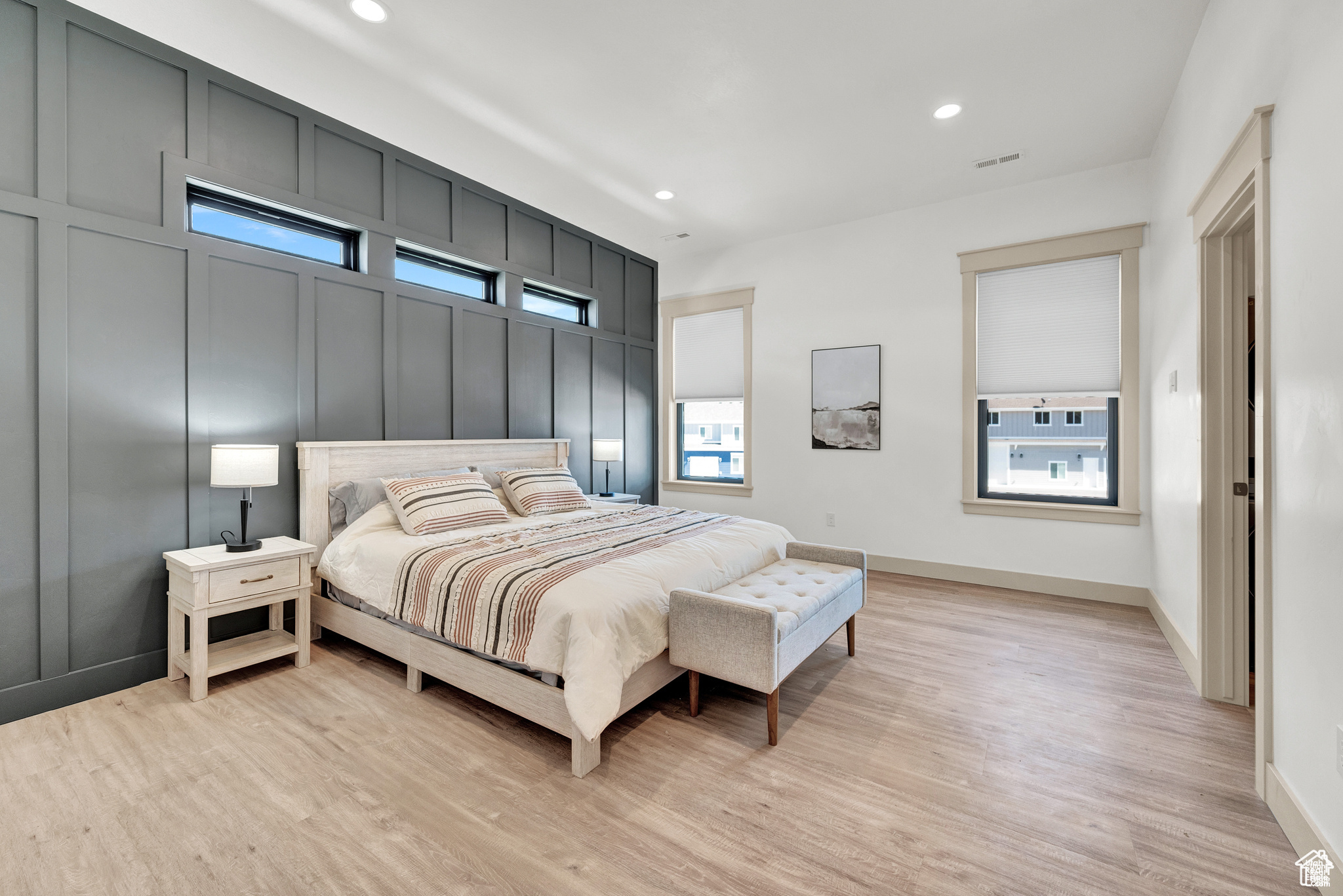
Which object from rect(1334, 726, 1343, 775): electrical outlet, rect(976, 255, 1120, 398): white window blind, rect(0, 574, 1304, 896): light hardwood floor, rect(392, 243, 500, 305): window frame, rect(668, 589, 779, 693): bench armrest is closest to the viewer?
rect(1334, 726, 1343, 775): electrical outlet

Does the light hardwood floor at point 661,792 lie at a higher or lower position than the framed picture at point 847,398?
lower

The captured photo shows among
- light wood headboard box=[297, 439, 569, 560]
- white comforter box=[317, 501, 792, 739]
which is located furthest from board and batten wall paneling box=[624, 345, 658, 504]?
white comforter box=[317, 501, 792, 739]

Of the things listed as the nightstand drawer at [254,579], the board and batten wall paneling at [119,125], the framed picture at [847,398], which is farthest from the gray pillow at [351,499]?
the framed picture at [847,398]

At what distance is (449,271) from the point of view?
4.17 meters

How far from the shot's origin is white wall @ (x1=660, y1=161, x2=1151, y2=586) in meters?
4.02

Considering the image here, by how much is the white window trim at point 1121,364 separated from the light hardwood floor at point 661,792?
1.49 m

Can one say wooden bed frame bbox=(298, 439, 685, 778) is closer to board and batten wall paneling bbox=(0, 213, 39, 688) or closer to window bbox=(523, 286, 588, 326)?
board and batten wall paneling bbox=(0, 213, 39, 688)

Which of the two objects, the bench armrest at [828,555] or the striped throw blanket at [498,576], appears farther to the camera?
the bench armrest at [828,555]

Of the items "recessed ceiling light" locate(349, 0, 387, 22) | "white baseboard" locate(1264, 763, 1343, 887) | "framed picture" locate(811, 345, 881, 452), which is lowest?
"white baseboard" locate(1264, 763, 1343, 887)

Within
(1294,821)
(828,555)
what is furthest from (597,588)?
(1294,821)

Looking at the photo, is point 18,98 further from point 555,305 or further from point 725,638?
point 725,638

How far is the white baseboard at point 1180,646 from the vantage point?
2602 millimetres

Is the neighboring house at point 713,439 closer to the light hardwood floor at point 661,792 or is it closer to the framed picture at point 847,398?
the framed picture at point 847,398

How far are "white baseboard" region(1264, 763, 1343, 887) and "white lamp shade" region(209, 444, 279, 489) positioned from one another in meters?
3.91
